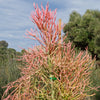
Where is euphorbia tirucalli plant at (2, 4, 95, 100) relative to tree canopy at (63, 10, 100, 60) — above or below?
below

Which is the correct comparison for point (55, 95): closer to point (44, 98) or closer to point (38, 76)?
point (44, 98)

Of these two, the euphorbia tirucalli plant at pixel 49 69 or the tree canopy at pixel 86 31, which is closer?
the euphorbia tirucalli plant at pixel 49 69

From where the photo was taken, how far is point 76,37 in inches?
1159

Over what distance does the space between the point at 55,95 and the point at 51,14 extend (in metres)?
1.18

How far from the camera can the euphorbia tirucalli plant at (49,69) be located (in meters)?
2.46

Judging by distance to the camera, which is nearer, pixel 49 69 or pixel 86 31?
pixel 49 69

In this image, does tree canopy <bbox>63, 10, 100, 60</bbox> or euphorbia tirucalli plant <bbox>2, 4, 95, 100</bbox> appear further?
tree canopy <bbox>63, 10, 100, 60</bbox>

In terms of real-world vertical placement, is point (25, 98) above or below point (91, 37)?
below

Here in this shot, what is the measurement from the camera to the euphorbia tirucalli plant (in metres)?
2.46

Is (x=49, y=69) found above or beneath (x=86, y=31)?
beneath

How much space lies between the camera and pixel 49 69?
8.02ft

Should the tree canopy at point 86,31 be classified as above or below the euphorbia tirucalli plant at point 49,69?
above

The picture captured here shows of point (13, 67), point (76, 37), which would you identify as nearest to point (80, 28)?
point (76, 37)

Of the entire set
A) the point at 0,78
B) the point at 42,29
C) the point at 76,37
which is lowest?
the point at 0,78
